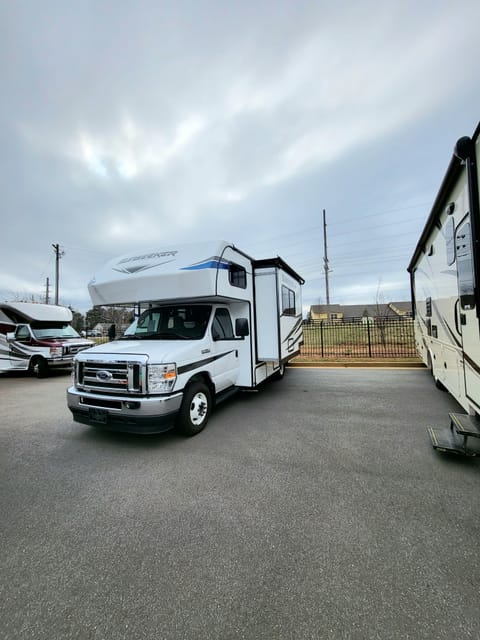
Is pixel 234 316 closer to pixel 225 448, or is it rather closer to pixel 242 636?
pixel 225 448

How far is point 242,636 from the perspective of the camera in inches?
62.6

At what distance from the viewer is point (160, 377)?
3857mm

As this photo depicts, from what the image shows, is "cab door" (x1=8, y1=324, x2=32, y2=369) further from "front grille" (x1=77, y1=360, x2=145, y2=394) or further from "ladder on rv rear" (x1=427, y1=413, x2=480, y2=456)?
"ladder on rv rear" (x1=427, y1=413, x2=480, y2=456)

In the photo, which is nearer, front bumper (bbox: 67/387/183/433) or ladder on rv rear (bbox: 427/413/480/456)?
ladder on rv rear (bbox: 427/413/480/456)

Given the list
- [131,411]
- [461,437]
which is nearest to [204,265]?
[131,411]

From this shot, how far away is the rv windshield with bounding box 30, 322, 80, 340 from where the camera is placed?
1096 cm

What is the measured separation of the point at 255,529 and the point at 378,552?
954mm

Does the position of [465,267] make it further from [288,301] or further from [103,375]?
[103,375]

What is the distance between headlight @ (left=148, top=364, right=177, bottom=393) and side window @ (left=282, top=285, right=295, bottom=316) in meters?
3.44

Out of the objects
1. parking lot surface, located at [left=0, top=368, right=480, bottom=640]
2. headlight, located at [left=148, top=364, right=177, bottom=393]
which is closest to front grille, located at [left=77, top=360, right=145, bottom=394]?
headlight, located at [left=148, top=364, right=177, bottom=393]

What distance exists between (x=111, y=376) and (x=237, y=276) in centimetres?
276

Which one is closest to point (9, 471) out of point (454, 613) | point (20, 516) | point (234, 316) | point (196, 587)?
point (20, 516)

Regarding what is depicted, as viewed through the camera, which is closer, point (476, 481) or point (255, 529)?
point (255, 529)

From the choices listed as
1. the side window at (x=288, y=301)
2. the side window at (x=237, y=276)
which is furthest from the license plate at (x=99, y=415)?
the side window at (x=288, y=301)
